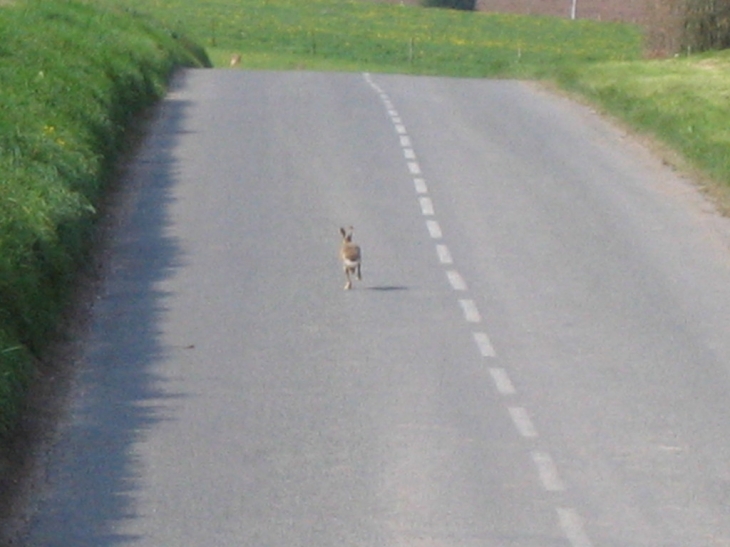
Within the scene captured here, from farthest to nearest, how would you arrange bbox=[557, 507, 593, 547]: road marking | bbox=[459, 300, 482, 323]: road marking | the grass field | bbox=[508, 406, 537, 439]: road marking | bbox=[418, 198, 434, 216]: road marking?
bbox=[418, 198, 434, 216]: road marking → bbox=[459, 300, 482, 323]: road marking → the grass field → bbox=[508, 406, 537, 439]: road marking → bbox=[557, 507, 593, 547]: road marking

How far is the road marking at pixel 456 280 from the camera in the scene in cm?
1648

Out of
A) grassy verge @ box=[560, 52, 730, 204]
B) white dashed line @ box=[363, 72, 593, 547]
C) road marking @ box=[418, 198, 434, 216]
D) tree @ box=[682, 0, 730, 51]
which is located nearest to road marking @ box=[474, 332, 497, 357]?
white dashed line @ box=[363, 72, 593, 547]

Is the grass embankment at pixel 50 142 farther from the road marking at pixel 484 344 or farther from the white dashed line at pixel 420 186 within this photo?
the white dashed line at pixel 420 186

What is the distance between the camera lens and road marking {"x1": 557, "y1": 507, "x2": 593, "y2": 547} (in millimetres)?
9281

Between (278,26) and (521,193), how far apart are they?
1981 inches

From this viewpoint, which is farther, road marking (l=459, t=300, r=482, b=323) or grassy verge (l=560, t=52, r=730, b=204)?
grassy verge (l=560, t=52, r=730, b=204)

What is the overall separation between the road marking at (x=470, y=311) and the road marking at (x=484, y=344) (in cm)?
53

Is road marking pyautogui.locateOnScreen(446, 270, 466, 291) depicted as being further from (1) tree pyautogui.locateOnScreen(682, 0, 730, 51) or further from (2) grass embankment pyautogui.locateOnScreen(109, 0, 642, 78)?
(2) grass embankment pyautogui.locateOnScreen(109, 0, 642, 78)

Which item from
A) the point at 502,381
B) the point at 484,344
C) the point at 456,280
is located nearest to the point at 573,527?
the point at 502,381

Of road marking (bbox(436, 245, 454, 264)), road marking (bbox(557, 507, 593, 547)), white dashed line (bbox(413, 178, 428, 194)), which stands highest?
road marking (bbox(557, 507, 593, 547))

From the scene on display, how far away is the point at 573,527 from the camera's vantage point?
376 inches

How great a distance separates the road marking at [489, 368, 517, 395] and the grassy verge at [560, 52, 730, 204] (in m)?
9.27

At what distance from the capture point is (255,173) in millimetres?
23484

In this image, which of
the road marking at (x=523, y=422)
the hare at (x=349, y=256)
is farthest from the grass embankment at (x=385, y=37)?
the road marking at (x=523, y=422)
